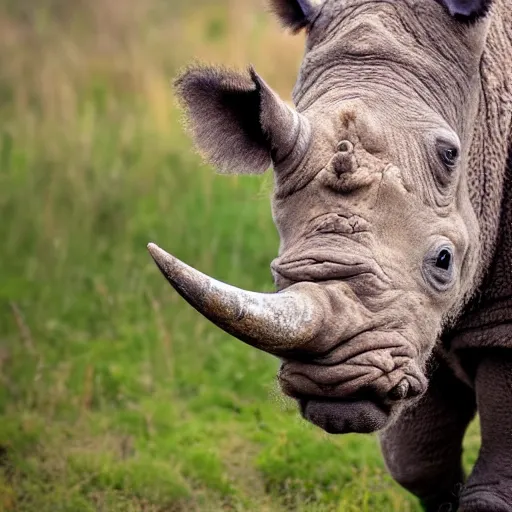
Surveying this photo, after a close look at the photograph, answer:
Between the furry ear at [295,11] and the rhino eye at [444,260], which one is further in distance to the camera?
the furry ear at [295,11]

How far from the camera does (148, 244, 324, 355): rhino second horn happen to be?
13.9 ft

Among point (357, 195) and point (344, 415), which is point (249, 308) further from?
point (357, 195)

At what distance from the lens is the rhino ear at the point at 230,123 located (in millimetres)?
4922

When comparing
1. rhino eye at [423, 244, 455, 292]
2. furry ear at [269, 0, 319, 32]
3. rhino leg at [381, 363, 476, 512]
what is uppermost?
furry ear at [269, 0, 319, 32]

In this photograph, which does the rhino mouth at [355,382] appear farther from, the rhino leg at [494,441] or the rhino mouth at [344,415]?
the rhino leg at [494,441]

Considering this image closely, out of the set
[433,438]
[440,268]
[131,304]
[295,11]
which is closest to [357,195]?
[440,268]

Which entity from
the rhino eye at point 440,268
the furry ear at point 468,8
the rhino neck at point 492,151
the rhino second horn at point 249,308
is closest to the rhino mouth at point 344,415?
the rhino second horn at point 249,308

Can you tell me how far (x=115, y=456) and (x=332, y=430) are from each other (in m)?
2.99

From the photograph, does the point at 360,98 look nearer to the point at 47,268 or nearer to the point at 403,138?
the point at 403,138

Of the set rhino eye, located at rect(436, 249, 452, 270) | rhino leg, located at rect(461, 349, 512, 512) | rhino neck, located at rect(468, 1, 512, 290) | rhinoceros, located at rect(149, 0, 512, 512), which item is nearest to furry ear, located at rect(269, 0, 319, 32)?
rhinoceros, located at rect(149, 0, 512, 512)

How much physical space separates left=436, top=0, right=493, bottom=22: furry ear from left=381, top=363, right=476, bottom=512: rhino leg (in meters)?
1.70

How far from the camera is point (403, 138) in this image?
4.87 m

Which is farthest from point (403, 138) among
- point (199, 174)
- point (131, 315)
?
point (199, 174)

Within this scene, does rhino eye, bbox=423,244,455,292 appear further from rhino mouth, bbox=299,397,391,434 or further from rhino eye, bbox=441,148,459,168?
rhino mouth, bbox=299,397,391,434
